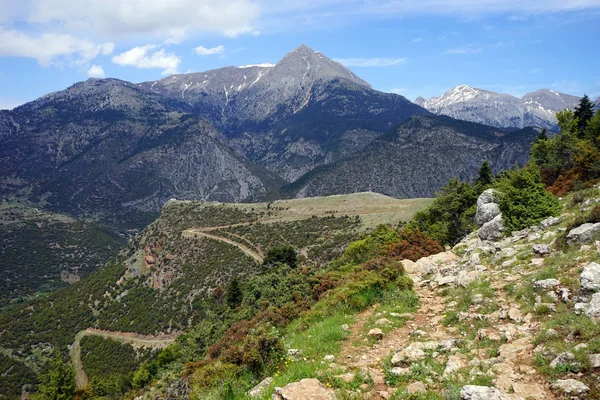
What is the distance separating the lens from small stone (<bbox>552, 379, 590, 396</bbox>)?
6.15 metres

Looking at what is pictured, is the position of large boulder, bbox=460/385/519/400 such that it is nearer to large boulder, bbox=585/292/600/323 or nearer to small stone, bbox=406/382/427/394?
small stone, bbox=406/382/427/394

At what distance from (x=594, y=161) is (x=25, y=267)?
736ft

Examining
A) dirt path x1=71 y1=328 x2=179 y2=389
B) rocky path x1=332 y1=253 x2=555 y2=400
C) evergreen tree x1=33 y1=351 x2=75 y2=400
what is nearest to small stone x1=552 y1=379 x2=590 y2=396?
rocky path x1=332 y1=253 x2=555 y2=400

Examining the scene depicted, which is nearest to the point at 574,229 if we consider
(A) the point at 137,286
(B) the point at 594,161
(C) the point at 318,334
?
(C) the point at 318,334

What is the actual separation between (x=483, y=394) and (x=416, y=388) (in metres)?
1.64

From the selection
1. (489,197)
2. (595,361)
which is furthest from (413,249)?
(595,361)

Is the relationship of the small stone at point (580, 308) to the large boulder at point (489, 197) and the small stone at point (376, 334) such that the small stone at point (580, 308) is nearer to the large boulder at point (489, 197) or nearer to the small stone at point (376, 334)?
the small stone at point (376, 334)

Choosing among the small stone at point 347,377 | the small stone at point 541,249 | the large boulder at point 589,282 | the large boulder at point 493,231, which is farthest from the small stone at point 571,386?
the large boulder at point 493,231

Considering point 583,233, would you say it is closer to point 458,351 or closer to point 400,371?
point 458,351

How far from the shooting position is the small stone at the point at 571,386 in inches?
242

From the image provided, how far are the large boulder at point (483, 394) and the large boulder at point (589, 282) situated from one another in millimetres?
4671

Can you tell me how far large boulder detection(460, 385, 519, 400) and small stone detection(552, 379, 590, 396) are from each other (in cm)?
89

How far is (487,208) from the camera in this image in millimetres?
24719

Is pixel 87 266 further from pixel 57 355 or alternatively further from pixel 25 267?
pixel 57 355
